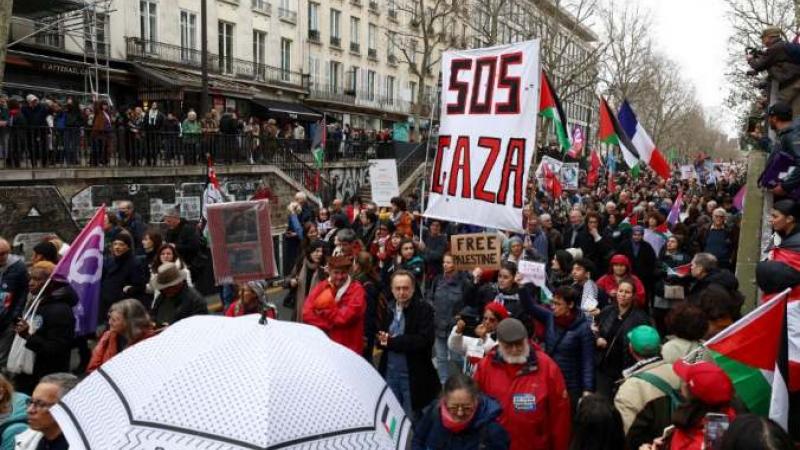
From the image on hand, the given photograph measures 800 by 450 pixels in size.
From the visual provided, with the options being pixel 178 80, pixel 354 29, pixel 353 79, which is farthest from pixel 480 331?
pixel 354 29

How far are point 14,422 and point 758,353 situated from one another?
370cm

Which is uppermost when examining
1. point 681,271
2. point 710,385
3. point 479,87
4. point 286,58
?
point 286,58

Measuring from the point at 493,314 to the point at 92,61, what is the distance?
23.6 metres

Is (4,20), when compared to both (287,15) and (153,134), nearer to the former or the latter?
(153,134)

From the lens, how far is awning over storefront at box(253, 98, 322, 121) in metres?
32.1

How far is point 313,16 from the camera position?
38.7 meters

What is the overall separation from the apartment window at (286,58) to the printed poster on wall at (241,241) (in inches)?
1242

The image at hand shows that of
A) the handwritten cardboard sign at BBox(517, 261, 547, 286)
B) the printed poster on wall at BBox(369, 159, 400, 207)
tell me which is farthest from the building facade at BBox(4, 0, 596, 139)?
the handwritten cardboard sign at BBox(517, 261, 547, 286)

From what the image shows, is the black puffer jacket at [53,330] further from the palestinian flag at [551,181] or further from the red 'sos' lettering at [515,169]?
the palestinian flag at [551,181]

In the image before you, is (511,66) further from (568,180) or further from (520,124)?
(568,180)

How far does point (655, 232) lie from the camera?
904 centimetres

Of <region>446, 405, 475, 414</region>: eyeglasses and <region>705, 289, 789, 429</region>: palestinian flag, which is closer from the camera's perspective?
<region>705, 289, 789, 429</region>: palestinian flag

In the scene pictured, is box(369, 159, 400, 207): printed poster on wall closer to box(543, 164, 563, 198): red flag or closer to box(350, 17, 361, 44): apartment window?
box(543, 164, 563, 198): red flag

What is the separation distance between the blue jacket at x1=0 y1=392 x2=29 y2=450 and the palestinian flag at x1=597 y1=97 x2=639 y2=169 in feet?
29.3
